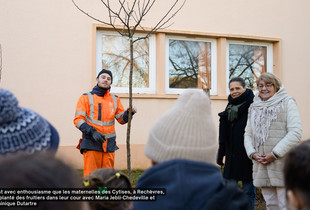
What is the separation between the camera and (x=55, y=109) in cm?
675

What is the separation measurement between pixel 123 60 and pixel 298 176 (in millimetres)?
6558

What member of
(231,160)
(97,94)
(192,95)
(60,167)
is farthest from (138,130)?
(60,167)

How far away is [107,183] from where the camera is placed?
7.38 ft

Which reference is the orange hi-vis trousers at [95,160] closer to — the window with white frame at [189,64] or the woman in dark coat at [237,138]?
the woman in dark coat at [237,138]

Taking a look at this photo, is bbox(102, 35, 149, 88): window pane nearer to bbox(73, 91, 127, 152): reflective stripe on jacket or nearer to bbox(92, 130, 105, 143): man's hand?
bbox(73, 91, 127, 152): reflective stripe on jacket

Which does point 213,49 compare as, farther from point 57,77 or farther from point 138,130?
point 57,77

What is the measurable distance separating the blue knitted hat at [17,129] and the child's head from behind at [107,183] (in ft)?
1.93

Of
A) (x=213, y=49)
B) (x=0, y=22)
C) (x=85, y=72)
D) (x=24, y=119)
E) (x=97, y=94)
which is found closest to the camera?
(x=24, y=119)

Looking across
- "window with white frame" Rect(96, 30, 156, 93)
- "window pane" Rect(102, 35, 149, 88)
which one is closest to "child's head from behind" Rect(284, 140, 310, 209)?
"window with white frame" Rect(96, 30, 156, 93)

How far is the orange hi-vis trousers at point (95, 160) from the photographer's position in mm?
4578

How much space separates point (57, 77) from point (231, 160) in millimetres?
4031

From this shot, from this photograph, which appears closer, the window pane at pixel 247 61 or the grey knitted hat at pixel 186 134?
the grey knitted hat at pixel 186 134

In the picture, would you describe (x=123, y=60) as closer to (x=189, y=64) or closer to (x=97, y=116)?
(x=189, y=64)

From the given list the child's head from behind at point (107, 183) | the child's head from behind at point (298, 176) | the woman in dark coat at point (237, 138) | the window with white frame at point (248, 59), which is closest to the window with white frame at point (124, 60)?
the window with white frame at point (248, 59)
